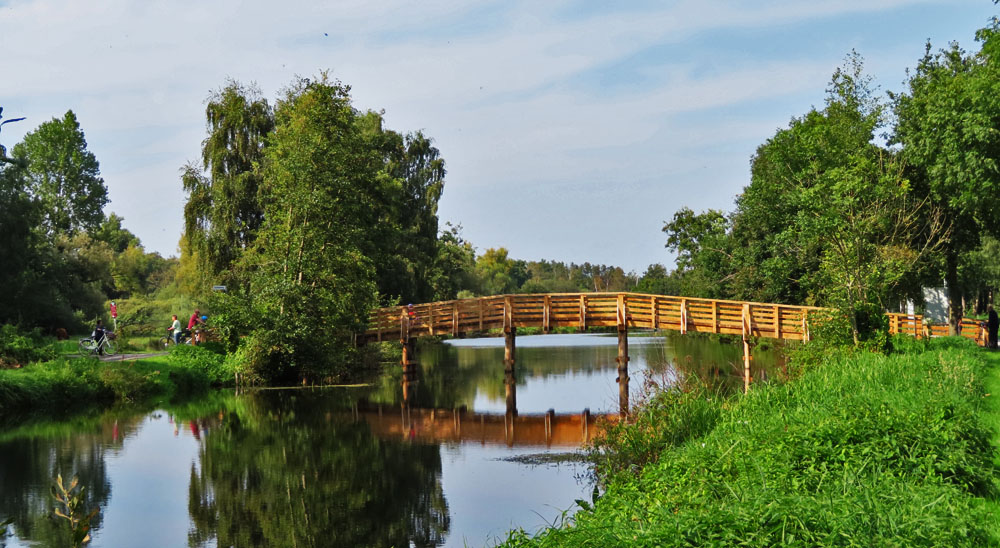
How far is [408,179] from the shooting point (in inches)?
1960

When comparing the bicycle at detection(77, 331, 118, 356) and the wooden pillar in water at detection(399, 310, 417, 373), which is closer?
the bicycle at detection(77, 331, 118, 356)

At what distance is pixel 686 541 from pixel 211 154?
35698mm

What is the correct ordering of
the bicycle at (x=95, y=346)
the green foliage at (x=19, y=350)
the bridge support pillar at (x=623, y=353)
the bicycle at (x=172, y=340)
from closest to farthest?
the green foliage at (x=19, y=350) → the bicycle at (x=95, y=346) → the bridge support pillar at (x=623, y=353) → the bicycle at (x=172, y=340)

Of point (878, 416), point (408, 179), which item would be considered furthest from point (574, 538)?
point (408, 179)

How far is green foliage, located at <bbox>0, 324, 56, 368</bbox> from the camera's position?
2420 centimetres

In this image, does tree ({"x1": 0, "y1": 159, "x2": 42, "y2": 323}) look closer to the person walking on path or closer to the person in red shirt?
the person in red shirt

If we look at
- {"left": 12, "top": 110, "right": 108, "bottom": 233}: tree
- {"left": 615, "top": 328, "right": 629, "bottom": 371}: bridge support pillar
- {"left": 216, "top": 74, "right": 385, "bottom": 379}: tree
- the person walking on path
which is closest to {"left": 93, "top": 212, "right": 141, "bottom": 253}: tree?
{"left": 12, "top": 110, "right": 108, "bottom": 233}: tree

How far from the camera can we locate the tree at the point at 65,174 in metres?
68.6

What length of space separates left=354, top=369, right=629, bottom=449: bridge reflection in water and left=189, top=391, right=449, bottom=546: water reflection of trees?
92 centimetres

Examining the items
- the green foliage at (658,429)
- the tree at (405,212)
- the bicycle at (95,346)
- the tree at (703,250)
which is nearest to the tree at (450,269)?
the tree at (405,212)

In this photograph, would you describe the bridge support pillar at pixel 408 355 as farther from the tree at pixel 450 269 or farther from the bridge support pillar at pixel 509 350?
the tree at pixel 450 269

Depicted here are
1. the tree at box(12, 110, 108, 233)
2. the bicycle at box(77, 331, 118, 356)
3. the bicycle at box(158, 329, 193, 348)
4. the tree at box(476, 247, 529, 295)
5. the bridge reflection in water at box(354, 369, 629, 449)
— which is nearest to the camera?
the bridge reflection in water at box(354, 369, 629, 449)

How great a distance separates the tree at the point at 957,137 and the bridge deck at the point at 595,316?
3.92 m

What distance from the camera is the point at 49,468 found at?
16.0 metres
